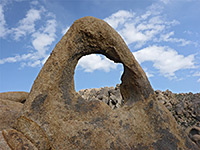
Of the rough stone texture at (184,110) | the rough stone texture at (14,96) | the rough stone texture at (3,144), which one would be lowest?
the rough stone texture at (3,144)

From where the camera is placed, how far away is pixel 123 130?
10.2 ft

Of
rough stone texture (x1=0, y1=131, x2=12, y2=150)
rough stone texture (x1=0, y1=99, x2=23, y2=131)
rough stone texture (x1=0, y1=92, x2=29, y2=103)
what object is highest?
rough stone texture (x1=0, y1=92, x2=29, y2=103)

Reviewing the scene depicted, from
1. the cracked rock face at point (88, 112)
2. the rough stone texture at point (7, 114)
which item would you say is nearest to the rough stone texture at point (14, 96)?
the rough stone texture at point (7, 114)

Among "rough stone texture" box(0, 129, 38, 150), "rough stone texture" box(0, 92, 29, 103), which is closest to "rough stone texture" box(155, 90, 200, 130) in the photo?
"rough stone texture" box(0, 92, 29, 103)

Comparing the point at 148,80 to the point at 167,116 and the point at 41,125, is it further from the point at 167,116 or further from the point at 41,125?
the point at 41,125

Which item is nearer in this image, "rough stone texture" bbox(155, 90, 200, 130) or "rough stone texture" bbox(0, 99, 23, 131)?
"rough stone texture" bbox(0, 99, 23, 131)

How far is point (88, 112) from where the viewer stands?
3.13 metres

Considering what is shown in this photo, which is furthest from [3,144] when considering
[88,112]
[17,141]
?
[88,112]

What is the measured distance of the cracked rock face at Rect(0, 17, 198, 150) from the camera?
283cm

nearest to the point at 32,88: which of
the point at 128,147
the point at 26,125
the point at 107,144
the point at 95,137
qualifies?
the point at 26,125

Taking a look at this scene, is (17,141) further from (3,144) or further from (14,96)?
(14,96)

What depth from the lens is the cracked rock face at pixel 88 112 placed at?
2.83 metres

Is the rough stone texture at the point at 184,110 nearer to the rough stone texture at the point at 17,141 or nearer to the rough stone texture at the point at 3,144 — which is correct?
the rough stone texture at the point at 17,141

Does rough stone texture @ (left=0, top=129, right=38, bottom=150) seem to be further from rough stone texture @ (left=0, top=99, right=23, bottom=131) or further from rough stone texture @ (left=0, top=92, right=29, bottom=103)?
rough stone texture @ (left=0, top=92, right=29, bottom=103)
